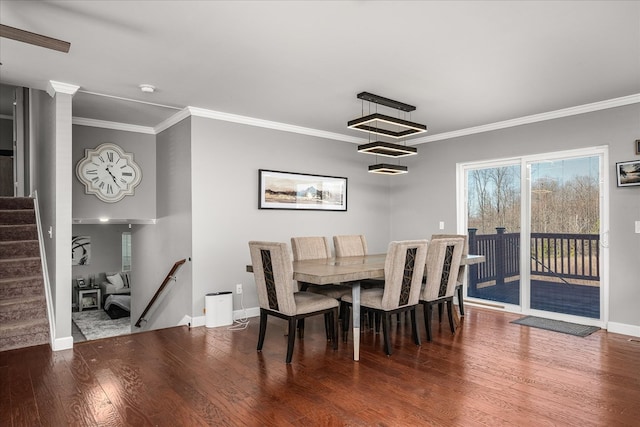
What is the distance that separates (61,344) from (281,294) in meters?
2.20

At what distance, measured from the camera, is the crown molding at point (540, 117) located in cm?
425

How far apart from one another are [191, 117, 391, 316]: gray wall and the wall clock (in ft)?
4.70

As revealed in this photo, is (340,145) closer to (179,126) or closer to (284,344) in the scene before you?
(179,126)

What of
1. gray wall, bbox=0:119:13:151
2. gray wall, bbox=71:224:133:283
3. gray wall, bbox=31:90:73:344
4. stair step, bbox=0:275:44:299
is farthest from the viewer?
gray wall, bbox=71:224:133:283

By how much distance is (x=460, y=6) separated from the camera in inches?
94.3

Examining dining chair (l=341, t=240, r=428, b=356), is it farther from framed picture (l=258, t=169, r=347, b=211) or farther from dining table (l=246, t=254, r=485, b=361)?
framed picture (l=258, t=169, r=347, b=211)

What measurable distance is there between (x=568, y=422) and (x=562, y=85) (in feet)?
9.85

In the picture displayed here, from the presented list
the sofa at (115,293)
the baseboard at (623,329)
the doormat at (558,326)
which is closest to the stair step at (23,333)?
the sofa at (115,293)

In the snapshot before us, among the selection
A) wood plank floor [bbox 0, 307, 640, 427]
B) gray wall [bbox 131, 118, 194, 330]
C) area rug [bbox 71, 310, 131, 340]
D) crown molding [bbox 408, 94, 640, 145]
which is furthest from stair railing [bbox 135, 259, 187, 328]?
crown molding [bbox 408, 94, 640, 145]

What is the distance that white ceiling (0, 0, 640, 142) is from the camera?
8.08ft

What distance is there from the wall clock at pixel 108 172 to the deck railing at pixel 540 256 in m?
4.89

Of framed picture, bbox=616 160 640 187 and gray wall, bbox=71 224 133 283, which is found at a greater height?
framed picture, bbox=616 160 640 187

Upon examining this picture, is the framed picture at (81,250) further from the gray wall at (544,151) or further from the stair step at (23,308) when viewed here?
the gray wall at (544,151)

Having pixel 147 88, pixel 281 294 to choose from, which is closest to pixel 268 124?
pixel 147 88
